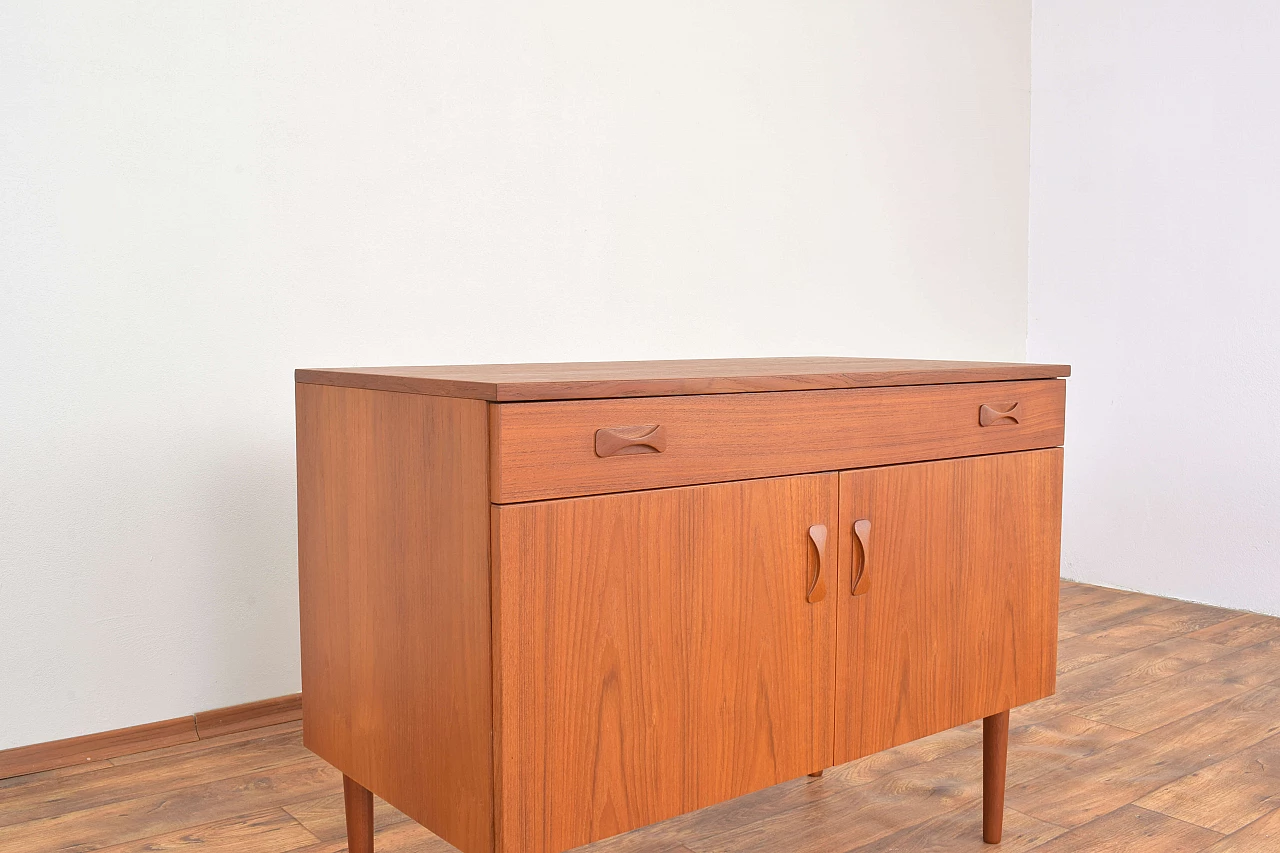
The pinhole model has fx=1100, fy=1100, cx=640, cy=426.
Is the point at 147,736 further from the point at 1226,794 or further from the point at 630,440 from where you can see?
the point at 1226,794

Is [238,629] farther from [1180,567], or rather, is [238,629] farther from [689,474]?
[1180,567]

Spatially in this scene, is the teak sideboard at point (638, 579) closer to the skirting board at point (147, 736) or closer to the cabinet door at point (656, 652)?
the cabinet door at point (656, 652)

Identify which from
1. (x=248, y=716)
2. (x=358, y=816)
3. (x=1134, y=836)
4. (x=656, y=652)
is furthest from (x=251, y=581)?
(x=1134, y=836)

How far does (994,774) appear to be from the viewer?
1.74 meters

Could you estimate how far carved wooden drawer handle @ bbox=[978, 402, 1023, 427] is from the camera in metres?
1.66

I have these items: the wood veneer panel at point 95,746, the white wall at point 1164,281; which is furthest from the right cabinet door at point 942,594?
the white wall at point 1164,281

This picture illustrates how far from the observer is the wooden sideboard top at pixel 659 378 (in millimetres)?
1189

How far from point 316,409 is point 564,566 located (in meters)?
0.47

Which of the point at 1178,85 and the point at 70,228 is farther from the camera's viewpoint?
the point at 1178,85

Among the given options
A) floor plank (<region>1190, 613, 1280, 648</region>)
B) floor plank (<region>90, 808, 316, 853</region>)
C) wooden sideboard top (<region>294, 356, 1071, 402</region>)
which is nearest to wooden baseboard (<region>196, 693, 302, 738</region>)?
floor plank (<region>90, 808, 316, 853</region>)

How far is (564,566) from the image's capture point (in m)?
1.21

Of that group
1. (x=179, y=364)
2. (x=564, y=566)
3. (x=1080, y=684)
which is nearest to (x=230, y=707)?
(x=179, y=364)

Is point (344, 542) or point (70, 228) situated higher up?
point (70, 228)

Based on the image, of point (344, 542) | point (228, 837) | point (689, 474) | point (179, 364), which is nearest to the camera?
point (689, 474)
